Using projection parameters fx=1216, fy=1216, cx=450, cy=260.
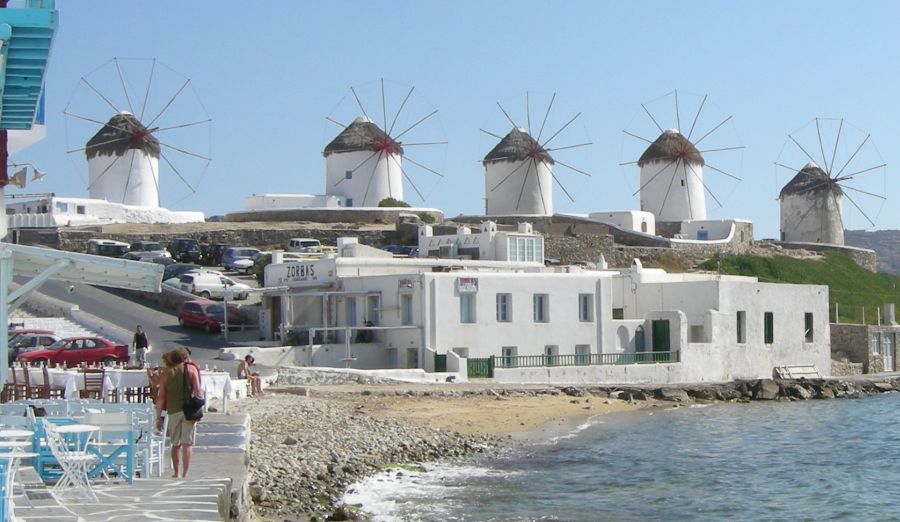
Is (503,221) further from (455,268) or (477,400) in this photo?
(477,400)

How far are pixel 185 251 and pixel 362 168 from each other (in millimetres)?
18135

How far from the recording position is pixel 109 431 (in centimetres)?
1175

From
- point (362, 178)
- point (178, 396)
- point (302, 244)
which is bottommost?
point (178, 396)

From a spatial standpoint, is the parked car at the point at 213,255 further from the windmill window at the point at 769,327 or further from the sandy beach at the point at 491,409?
the sandy beach at the point at 491,409

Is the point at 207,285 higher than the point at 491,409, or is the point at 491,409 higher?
the point at 207,285

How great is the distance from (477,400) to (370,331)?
20.8 feet

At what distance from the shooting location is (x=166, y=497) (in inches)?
432

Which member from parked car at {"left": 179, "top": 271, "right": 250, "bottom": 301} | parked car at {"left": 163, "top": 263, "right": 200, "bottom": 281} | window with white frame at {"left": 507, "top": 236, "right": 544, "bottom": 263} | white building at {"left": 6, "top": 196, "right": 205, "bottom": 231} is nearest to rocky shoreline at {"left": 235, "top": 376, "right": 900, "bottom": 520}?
window with white frame at {"left": 507, "top": 236, "right": 544, "bottom": 263}

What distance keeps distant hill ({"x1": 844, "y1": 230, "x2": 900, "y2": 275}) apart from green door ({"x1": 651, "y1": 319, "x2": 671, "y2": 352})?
14264 centimetres

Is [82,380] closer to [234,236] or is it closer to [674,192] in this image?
[234,236]

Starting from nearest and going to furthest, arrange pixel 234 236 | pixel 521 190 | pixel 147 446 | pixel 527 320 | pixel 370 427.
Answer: pixel 147 446, pixel 370 427, pixel 527 320, pixel 234 236, pixel 521 190

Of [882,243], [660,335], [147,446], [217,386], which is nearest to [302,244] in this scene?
[660,335]

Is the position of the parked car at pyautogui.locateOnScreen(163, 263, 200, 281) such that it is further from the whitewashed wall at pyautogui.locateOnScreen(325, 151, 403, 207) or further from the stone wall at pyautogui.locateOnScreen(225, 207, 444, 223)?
the whitewashed wall at pyautogui.locateOnScreen(325, 151, 403, 207)

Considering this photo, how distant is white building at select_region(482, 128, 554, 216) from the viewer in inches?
2820
